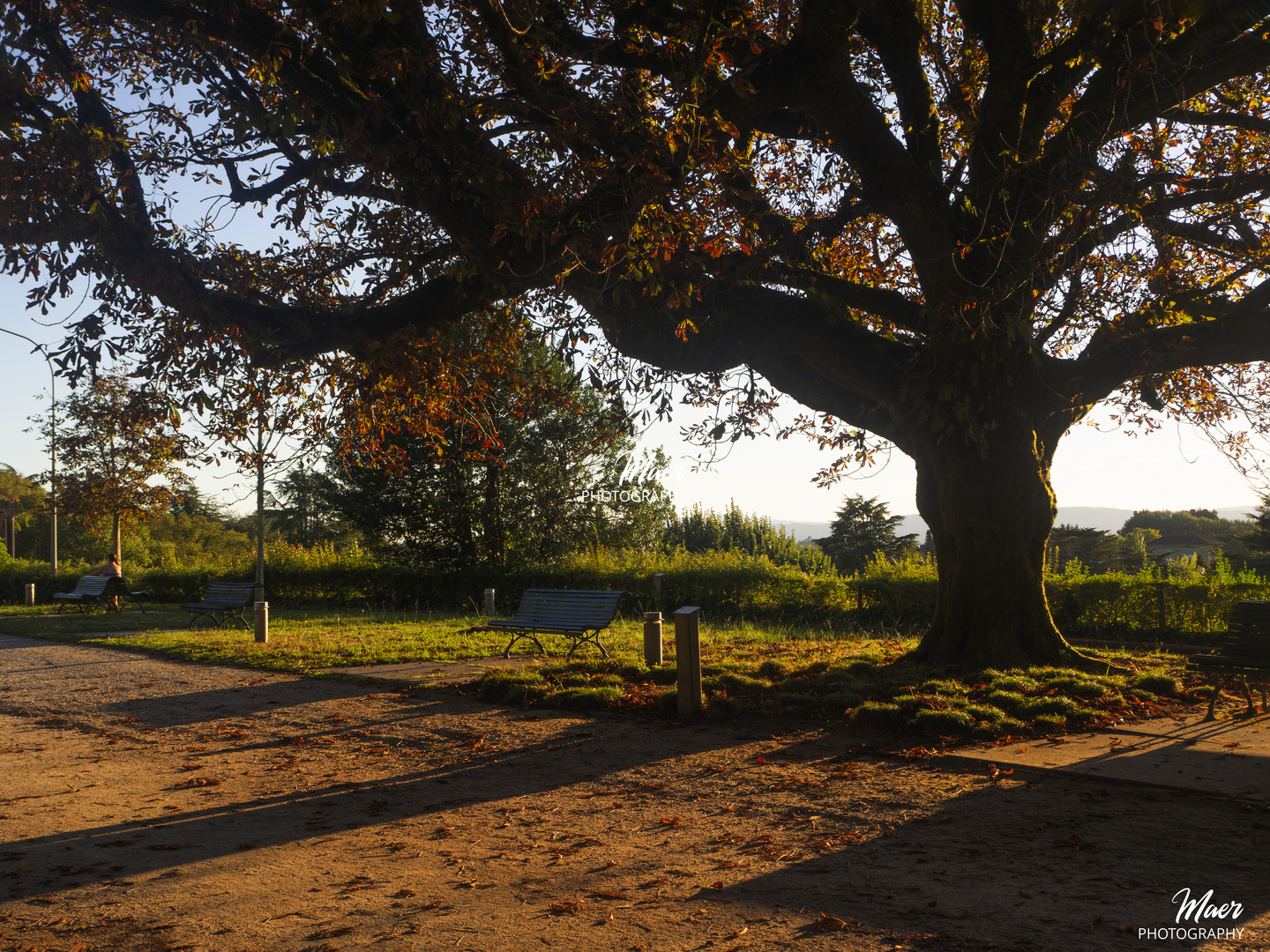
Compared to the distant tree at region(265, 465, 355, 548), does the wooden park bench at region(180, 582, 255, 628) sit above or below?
below

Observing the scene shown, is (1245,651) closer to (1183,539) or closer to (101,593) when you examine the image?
(101,593)

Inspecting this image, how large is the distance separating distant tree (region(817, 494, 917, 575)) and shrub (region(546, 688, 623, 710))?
44.3 m

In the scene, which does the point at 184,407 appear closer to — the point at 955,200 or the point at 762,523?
the point at 955,200

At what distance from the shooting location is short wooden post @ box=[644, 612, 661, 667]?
10.5m

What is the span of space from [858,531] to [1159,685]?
1839 inches

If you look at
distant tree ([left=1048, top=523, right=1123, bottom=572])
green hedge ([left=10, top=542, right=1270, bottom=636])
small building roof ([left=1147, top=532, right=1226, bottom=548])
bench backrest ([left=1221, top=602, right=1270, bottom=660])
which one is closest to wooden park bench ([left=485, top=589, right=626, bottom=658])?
bench backrest ([left=1221, top=602, right=1270, bottom=660])

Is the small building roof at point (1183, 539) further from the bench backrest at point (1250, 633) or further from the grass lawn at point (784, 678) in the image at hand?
the bench backrest at point (1250, 633)

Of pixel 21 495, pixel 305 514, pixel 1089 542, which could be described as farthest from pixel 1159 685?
pixel 21 495

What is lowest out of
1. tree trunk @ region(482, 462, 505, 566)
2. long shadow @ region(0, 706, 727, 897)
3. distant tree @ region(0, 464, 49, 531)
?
long shadow @ region(0, 706, 727, 897)

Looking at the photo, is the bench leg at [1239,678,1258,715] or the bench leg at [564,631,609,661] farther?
the bench leg at [564,631,609,661]

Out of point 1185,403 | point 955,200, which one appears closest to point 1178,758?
point 955,200

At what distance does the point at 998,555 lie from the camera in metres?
9.64

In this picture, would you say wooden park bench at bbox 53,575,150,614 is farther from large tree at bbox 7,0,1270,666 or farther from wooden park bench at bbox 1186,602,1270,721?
wooden park bench at bbox 1186,602,1270,721

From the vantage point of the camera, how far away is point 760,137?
37.8 feet
